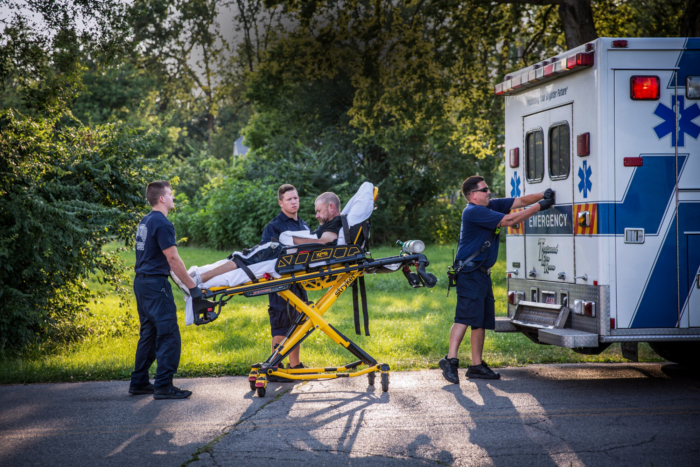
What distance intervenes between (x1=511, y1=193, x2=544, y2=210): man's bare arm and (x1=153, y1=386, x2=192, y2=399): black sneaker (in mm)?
3834

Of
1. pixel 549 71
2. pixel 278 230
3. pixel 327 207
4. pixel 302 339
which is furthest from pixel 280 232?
pixel 549 71

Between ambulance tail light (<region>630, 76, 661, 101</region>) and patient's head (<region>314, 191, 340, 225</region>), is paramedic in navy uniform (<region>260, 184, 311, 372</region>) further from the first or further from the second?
ambulance tail light (<region>630, 76, 661, 101</region>)

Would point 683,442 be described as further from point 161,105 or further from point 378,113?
point 161,105

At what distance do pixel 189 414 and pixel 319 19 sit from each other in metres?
11.8

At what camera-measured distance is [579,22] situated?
36.7 ft

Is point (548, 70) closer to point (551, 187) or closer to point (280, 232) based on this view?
point (551, 187)

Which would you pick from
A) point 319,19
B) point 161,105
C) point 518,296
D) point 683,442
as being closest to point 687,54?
point 518,296

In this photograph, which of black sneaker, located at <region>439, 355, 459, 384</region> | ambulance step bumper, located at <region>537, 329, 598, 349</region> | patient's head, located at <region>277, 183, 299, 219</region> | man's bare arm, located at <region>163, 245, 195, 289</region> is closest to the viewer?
man's bare arm, located at <region>163, 245, 195, 289</region>

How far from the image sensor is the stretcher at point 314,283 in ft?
18.8

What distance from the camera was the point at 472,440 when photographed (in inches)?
184

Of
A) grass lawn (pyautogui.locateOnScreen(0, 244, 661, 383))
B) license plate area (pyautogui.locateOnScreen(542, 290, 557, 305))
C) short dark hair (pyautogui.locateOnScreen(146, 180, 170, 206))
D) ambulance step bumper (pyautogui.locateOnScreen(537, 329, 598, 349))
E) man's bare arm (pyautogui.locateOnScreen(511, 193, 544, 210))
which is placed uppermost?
short dark hair (pyautogui.locateOnScreen(146, 180, 170, 206))

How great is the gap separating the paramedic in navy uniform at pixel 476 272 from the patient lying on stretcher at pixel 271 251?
117 centimetres

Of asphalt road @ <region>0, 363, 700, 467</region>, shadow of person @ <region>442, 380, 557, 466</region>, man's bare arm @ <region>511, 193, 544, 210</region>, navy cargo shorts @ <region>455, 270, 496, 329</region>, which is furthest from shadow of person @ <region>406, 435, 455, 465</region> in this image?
man's bare arm @ <region>511, 193, 544, 210</region>

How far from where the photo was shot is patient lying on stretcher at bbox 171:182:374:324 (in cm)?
571
